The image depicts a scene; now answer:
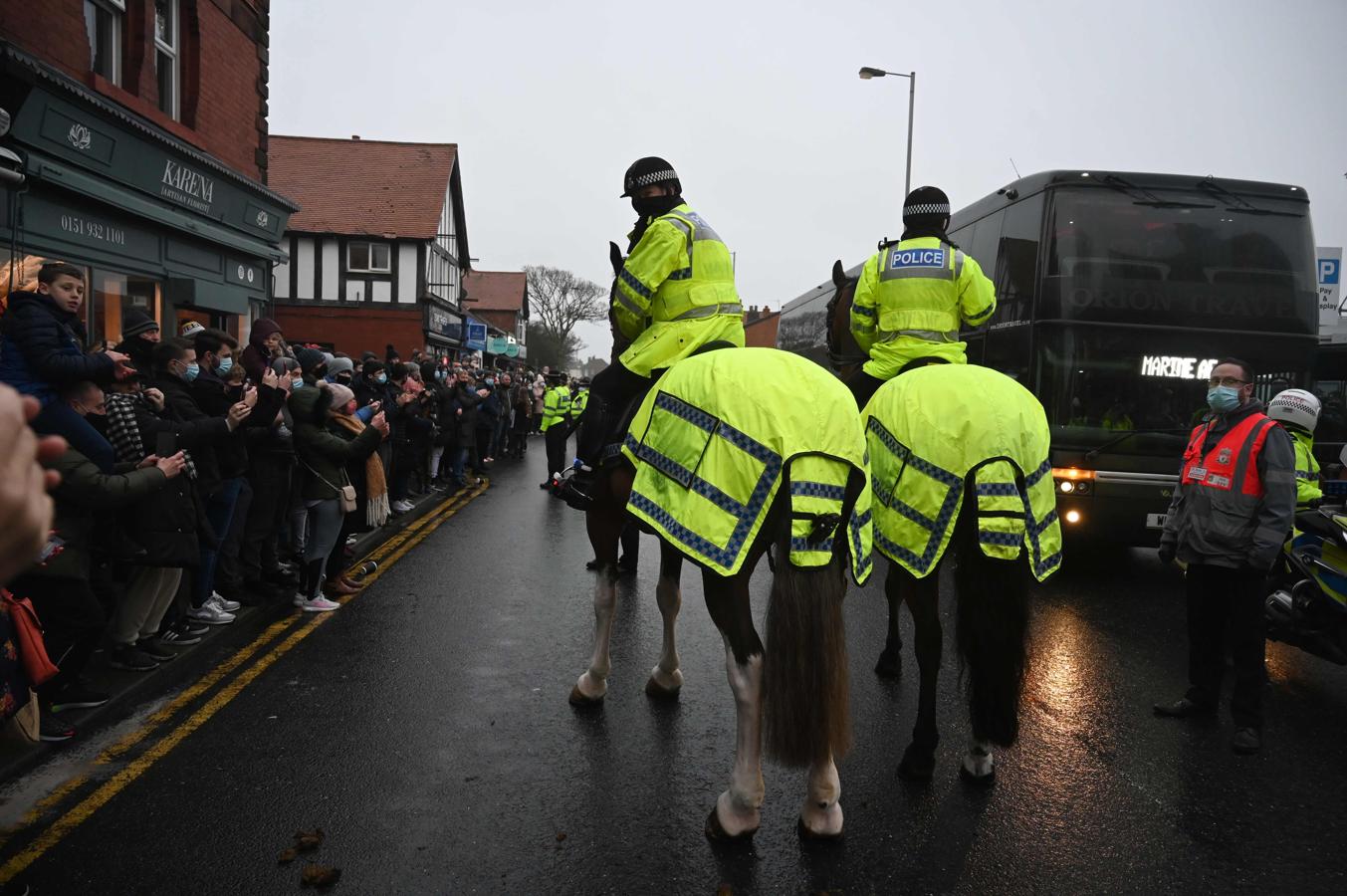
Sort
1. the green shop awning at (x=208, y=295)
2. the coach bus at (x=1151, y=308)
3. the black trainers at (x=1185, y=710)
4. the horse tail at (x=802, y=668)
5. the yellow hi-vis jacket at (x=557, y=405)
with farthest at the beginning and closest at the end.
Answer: the yellow hi-vis jacket at (x=557, y=405) < the green shop awning at (x=208, y=295) < the coach bus at (x=1151, y=308) < the black trainers at (x=1185, y=710) < the horse tail at (x=802, y=668)

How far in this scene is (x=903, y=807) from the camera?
3.76 metres

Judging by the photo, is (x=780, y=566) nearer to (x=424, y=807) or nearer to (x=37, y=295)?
(x=424, y=807)

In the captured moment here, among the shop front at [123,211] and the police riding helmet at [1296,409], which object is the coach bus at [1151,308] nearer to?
the police riding helmet at [1296,409]

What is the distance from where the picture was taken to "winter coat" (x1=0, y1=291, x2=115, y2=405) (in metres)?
4.54

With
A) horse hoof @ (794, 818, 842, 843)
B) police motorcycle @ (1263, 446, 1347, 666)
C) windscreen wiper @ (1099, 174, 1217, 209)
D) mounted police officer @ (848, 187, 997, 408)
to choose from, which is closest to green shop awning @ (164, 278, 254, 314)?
mounted police officer @ (848, 187, 997, 408)

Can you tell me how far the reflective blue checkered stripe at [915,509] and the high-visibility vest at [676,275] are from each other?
0.99 m

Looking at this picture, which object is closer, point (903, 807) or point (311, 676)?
point (903, 807)

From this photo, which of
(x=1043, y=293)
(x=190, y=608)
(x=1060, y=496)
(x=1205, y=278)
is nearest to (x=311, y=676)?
(x=190, y=608)

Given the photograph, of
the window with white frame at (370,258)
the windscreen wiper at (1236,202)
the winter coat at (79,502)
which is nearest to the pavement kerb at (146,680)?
the winter coat at (79,502)

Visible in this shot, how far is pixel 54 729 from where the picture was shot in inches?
169

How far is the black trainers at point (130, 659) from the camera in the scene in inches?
206

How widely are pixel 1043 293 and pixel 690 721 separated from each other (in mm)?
5632

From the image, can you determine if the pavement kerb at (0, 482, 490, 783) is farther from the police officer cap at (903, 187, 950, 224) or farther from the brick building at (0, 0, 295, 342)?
the police officer cap at (903, 187, 950, 224)

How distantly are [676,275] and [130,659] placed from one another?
3.81 m
